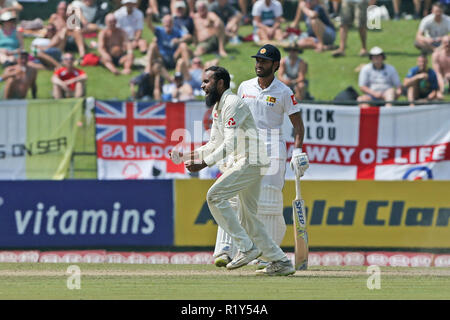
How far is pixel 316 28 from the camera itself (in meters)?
19.5

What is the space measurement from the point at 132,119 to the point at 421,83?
5362mm

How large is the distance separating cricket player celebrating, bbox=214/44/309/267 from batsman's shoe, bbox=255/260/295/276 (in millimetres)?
608

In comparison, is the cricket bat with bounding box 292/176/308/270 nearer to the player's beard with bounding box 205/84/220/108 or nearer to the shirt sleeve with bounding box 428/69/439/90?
the player's beard with bounding box 205/84/220/108

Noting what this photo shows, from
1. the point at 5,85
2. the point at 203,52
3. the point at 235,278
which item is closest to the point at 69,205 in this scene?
the point at 5,85

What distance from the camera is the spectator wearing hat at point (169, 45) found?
18250 millimetres

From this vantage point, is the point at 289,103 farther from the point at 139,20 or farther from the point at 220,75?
the point at 139,20

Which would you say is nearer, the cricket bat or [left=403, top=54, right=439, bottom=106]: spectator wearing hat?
the cricket bat

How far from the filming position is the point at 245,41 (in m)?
19.9

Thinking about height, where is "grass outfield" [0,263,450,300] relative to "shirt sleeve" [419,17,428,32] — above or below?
below

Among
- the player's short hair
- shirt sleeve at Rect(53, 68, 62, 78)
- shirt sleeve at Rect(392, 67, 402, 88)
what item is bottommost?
shirt sleeve at Rect(392, 67, 402, 88)

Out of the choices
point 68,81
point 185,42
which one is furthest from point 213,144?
point 185,42

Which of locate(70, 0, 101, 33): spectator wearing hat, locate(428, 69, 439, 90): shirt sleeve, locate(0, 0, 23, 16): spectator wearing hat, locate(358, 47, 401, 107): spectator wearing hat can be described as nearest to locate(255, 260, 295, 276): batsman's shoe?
locate(358, 47, 401, 107): spectator wearing hat

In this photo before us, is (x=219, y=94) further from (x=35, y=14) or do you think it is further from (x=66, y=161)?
(x=35, y=14)

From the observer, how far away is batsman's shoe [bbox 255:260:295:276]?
32.8 ft
